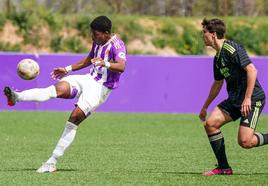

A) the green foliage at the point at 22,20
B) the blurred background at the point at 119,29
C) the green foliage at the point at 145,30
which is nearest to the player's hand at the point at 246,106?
the blurred background at the point at 119,29

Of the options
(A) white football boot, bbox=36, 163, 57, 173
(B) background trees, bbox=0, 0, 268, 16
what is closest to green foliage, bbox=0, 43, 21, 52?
(B) background trees, bbox=0, 0, 268, 16

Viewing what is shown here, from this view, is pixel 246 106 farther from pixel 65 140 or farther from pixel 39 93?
pixel 39 93

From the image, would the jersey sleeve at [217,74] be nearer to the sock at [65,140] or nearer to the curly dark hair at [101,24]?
the curly dark hair at [101,24]

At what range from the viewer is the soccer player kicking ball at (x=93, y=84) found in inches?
380

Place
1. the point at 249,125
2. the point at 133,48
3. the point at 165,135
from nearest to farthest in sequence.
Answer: the point at 249,125 < the point at 165,135 < the point at 133,48

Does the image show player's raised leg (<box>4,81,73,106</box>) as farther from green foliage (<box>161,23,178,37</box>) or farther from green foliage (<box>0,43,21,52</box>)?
green foliage (<box>161,23,178,37</box>)

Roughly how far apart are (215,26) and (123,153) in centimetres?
345

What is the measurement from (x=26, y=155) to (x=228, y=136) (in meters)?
5.14

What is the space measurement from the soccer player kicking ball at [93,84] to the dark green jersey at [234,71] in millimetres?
1197

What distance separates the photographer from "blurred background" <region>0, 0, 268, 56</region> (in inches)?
1283

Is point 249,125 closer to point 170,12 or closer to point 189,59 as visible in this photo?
point 189,59

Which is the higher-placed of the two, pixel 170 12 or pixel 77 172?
pixel 77 172

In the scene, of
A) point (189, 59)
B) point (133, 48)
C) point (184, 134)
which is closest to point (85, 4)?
point (133, 48)

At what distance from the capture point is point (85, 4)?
39719 mm
